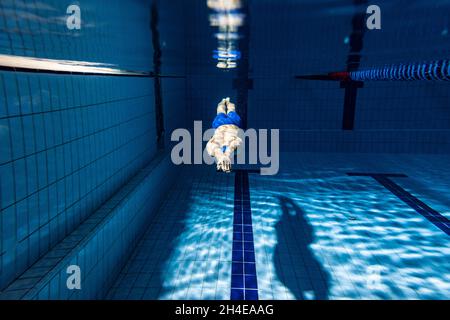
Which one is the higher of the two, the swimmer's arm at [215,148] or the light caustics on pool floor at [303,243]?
the swimmer's arm at [215,148]

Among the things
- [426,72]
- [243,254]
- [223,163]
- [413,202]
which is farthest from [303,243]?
[413,202]

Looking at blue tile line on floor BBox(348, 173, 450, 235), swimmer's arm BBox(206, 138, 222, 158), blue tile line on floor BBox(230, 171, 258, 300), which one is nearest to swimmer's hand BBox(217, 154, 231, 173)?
swimmer's arm BBox(206, 138, 222, 158)

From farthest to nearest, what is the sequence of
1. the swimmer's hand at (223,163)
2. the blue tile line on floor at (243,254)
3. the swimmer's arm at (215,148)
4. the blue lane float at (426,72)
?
the swimmer's arm at (215,148) → the swimmer's hand at (223,163) → the blue tile line on floor at (243,254) → the blue lane float at (426,72)

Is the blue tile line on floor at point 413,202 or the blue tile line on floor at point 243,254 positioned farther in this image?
the blue tile line on floor at point 413,202

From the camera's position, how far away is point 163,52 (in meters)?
6.49

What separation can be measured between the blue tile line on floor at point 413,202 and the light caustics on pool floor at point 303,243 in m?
0.11

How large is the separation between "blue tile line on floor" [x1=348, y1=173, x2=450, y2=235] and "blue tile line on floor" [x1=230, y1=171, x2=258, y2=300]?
9.75ft

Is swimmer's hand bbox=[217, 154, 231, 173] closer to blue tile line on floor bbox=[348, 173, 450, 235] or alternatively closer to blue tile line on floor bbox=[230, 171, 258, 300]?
blue tile line on floor bbox=[230, 171, 258, 300]

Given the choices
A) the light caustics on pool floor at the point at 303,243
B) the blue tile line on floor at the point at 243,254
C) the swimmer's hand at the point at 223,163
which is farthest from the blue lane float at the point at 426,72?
the blue tile line on floor at the point at 243,254

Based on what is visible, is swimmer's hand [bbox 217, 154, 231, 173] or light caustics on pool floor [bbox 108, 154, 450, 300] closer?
light caustics on pool floor [bbox 108, 154, 450, 300]

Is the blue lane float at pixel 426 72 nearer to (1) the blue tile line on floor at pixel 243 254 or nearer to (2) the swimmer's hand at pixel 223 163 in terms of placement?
(2) the swimmer's hand at pixel 223 163

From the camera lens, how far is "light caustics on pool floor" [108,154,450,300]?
3.34 m

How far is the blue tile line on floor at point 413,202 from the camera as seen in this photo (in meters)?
4.91

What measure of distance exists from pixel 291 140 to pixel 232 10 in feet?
18.2
